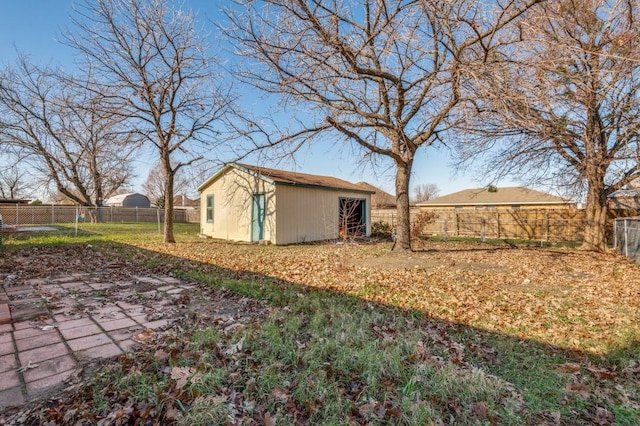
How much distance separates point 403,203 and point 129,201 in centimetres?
3994

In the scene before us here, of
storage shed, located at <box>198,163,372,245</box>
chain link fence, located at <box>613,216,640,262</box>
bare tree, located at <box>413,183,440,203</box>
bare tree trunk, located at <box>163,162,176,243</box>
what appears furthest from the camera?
bare tree, located at <box>413,183,440,203</box>

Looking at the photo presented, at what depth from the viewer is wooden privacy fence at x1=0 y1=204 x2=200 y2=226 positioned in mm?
20062

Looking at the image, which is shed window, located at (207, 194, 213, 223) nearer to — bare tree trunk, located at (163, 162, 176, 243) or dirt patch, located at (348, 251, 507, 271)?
bare tree trunk, located at (163, 162, 176, 243)

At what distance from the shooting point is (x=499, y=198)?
74.4 ft

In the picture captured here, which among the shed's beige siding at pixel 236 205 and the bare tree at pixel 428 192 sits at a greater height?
the bare tree at pixel 428 192

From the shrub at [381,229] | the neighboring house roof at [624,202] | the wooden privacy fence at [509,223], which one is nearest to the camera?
the neighboring house roof at [624,202]

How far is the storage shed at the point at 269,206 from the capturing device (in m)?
11.7

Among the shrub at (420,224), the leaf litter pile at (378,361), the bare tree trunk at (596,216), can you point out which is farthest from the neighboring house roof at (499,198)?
the leaf litter pile at (378,361)

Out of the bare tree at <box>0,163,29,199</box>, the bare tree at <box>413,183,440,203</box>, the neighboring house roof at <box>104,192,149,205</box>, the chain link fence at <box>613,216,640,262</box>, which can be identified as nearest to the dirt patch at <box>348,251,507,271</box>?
the chain link fence at <box>613,216,640,262</box>

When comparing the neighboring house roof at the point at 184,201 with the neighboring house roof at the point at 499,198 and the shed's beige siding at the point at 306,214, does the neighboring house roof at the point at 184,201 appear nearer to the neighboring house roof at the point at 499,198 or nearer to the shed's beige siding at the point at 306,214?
the neighboring house roof at the point at 499,198

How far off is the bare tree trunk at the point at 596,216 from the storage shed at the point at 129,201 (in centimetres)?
4359

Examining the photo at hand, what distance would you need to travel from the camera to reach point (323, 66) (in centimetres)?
664

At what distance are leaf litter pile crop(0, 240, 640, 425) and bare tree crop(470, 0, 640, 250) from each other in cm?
322

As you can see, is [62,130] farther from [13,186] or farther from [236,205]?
[13,186]
